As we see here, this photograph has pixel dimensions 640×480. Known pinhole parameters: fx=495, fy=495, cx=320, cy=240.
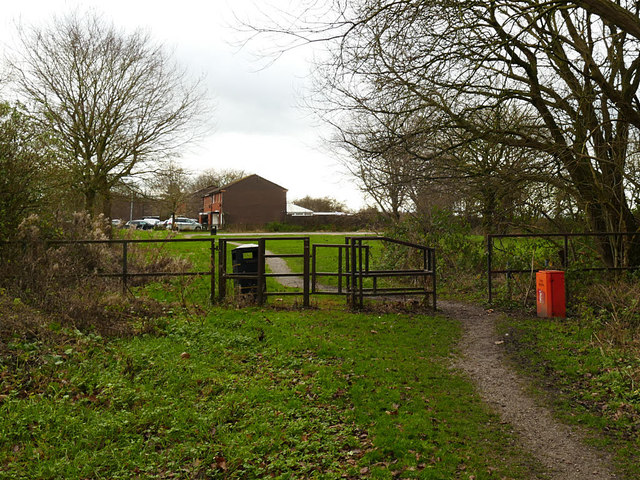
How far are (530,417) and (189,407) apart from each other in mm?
3561

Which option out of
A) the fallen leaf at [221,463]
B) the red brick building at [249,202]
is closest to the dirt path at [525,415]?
the fallen leaf at [221,463]

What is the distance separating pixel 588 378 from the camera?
20.7 feet

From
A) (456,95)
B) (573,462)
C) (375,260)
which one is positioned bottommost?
(573,462)

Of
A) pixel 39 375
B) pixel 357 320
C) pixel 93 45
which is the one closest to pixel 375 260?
pixel 357 320

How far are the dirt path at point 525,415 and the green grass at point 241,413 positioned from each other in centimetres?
23

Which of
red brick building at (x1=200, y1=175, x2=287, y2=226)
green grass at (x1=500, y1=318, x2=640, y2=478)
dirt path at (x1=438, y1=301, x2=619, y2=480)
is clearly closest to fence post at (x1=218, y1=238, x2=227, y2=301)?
dirt path at (x1=438, y1=301, x2=619, y2=480)

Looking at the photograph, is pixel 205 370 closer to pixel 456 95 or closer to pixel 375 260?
pixel 456 95

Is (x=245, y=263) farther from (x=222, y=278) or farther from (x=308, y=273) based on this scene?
(x=308, y=273)

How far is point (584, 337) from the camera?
26.7 ft

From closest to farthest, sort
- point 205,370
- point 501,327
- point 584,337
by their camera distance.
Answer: point 205,370, point 584,337, point 501,327

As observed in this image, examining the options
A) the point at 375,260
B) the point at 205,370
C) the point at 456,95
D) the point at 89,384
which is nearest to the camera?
the point at 89,384

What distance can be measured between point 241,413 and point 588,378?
4403 millimetres

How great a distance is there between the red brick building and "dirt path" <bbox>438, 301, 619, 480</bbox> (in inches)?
2236

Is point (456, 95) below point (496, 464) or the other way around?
the other way around
